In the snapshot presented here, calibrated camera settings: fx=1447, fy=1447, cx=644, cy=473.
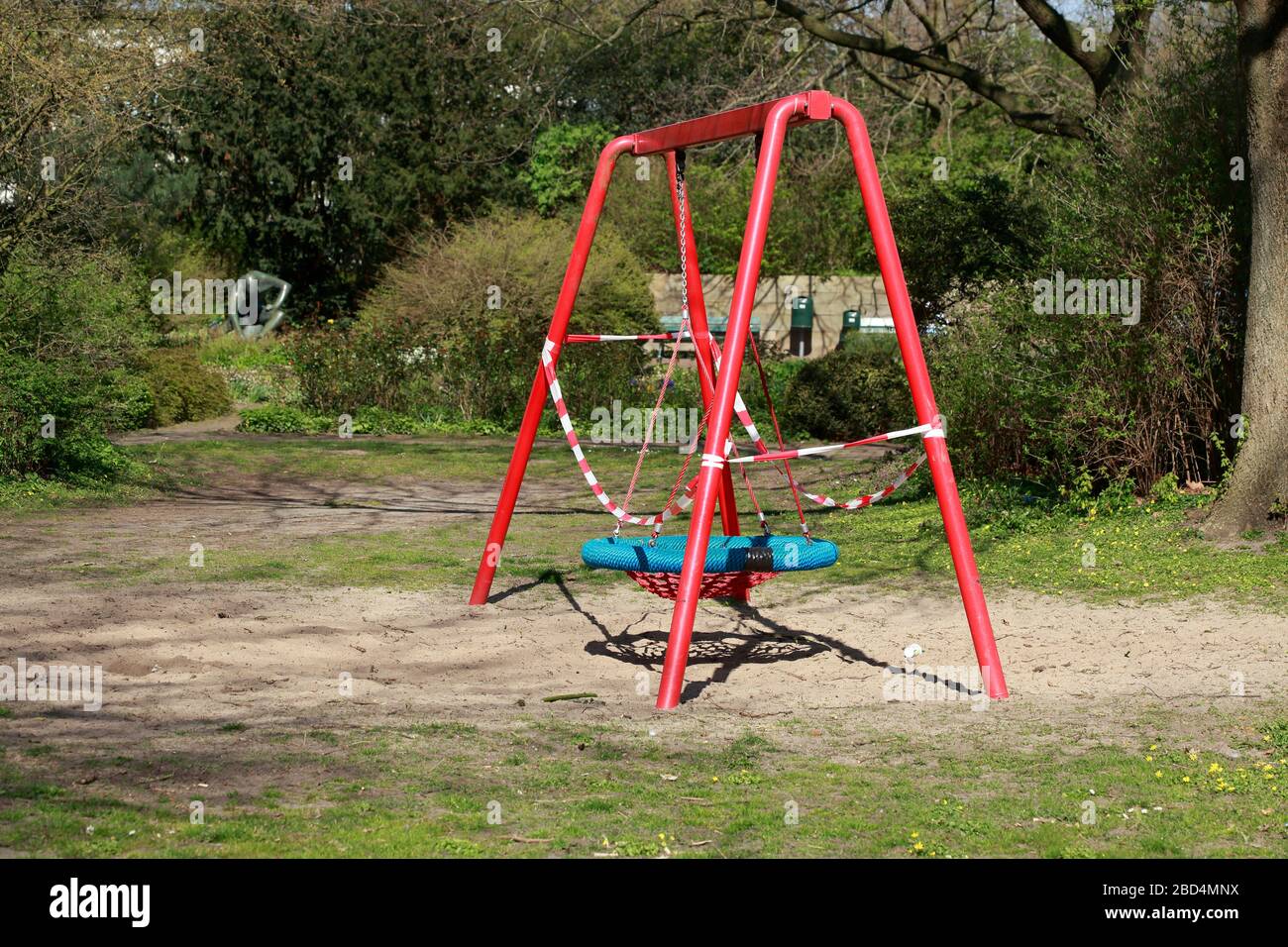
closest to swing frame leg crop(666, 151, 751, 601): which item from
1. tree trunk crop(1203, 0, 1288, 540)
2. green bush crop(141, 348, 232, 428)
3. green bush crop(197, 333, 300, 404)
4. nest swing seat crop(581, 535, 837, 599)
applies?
nest swing seat crop(581, 535, 837, 599)

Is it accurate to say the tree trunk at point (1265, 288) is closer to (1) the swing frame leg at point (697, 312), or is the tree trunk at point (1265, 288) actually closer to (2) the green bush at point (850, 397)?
(1) the swing frame leg at point (697, 312)

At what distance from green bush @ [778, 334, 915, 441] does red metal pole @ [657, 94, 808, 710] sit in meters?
11.0

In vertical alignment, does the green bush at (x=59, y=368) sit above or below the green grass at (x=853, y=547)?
above

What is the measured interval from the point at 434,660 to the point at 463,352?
1222 centimetres

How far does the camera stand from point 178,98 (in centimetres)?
2498

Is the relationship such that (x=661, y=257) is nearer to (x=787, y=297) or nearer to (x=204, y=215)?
(x=787, y=297)

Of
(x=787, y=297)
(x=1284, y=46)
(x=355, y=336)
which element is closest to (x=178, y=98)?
(x=355, y=336)

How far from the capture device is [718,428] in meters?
6.27

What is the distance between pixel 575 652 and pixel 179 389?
12.1 metres

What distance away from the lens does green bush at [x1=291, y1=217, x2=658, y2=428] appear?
18656 millimetres

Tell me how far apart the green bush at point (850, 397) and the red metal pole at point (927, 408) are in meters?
10.8

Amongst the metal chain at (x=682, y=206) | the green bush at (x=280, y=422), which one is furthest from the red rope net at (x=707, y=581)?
the green bush at (x=280, y=422)

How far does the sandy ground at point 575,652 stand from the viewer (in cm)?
604

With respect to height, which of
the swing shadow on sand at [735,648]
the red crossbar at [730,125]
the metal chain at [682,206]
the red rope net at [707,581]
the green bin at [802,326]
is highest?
the red crossbar at [730,125]
